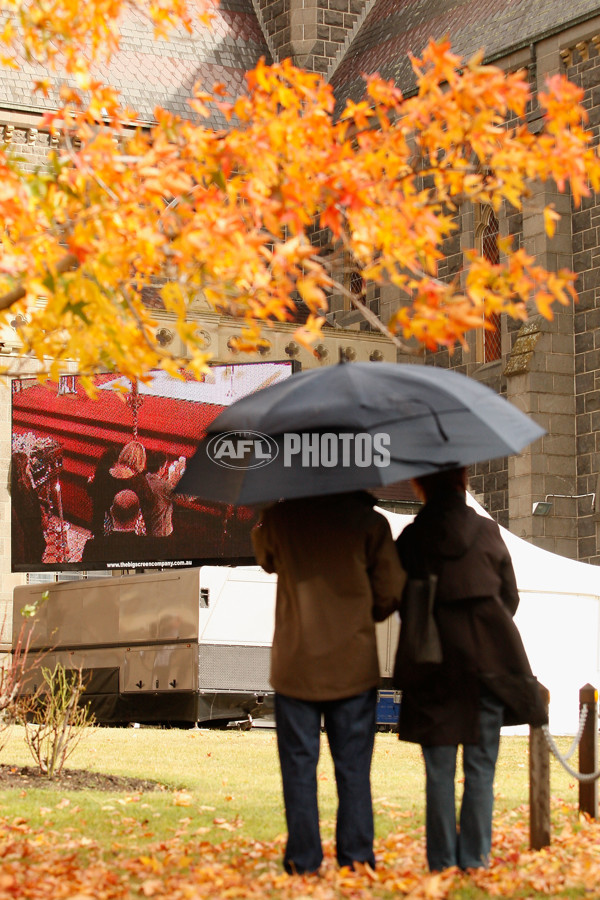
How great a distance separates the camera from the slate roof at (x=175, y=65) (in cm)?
2919

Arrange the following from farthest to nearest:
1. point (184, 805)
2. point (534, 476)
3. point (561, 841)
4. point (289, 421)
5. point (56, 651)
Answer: point (534, 476)
point (56, 651)
point (184, 805)
point (561, 841)
point (289, 421)

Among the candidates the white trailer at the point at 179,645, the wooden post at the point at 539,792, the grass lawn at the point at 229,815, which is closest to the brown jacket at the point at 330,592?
the grass lawn at the point at 229,815

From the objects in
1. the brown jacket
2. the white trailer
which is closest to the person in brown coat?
the brown jacket

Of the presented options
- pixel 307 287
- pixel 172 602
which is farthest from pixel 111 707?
pixel 307 287

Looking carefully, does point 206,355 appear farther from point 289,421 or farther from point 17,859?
point 17,859

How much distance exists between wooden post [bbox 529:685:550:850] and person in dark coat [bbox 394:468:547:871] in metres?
0.85

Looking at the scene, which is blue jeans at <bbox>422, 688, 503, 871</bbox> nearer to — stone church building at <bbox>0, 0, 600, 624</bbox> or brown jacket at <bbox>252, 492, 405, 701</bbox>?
brown jacket at <bbox>252, 492, 405, 701</bbox>

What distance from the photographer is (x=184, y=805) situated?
8.84 m

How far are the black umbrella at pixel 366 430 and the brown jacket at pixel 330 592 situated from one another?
0.61 ft

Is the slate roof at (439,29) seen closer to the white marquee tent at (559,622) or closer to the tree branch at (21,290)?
the white marquee tent at (559,622)

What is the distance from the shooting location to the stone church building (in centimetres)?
2334


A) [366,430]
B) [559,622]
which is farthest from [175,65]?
[366,430]

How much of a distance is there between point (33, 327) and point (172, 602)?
455 inches

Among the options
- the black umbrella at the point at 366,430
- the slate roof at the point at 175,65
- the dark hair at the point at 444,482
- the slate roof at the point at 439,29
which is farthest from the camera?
the slate roof at the point at 175,65
